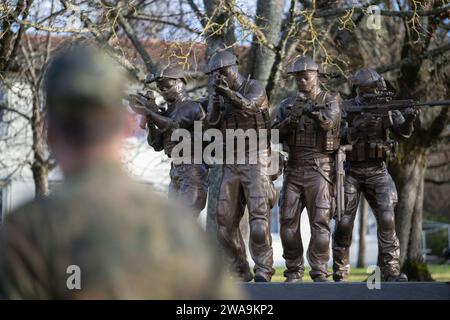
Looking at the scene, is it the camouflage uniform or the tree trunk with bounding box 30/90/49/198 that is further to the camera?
the tree trunk with bounding box 30/90/49/198

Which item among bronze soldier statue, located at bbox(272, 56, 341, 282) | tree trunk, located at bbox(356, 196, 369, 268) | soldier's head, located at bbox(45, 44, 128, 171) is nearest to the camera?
soldier's head, located at bbox(45, 44, 128, 171)

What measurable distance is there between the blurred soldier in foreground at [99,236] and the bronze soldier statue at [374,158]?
941 cm

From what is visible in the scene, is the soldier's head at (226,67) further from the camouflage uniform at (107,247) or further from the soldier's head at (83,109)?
the camouflage uniform at (107,247)

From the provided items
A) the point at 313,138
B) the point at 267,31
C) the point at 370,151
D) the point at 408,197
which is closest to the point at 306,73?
the point at 313,138

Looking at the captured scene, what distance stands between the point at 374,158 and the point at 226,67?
96.2 inches

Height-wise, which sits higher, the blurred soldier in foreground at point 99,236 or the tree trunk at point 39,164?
the tree trunk at point 39,164

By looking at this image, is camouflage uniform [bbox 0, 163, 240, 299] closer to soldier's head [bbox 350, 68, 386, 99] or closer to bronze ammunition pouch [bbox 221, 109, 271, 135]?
bronze ammunition pouch [bbox 221, 109, 271, 135]

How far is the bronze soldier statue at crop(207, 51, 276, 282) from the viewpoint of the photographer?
11.3 m

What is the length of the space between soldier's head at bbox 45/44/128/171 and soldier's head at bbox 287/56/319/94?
8.59 m

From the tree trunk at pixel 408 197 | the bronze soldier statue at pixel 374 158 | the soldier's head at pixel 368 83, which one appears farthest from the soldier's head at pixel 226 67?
the tree trunk at pixel 408 197

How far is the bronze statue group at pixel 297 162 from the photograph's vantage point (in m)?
11.4

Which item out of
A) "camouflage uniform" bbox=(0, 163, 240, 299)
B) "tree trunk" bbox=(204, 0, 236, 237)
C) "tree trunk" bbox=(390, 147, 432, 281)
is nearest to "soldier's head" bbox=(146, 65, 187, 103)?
"tree trunk" bbox=(204, 0, 236, 237)

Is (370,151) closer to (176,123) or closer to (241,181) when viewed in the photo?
(241,181)
